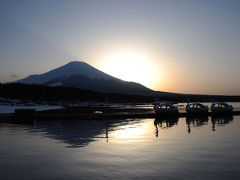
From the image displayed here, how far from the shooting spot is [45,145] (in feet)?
60.7

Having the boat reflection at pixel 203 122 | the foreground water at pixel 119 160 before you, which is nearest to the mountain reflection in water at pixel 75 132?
the foreground water at pixel 119 160

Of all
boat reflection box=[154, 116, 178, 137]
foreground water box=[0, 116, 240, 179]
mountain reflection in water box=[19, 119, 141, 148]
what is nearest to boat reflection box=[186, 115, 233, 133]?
boat reflection box=[154, 116, 178, 137]

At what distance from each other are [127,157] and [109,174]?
3297mm

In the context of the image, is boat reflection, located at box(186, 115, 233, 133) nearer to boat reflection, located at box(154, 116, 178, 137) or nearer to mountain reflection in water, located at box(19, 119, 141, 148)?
boat reflection, located at box(154, 116, 178, 137)

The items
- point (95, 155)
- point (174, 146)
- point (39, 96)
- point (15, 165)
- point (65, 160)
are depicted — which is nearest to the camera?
point (15, 165)

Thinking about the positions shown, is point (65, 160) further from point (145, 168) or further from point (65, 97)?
point (65, 97)

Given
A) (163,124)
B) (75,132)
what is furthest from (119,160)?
(163,124)

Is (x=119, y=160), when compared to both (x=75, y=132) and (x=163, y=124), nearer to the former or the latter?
(x=75, y=132)

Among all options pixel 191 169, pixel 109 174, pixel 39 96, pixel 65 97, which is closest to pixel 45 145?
pixel 109 174

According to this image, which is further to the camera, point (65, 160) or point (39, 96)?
point (39, 96)

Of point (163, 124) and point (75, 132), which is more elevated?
point (75, 132)

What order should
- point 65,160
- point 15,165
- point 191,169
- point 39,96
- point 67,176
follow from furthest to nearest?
point 39,96
point 65,160
point 15,165
point 191,169
point 67,176

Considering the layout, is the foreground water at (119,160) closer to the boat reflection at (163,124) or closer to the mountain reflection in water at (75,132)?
the mountain reflection in water at (75,132)

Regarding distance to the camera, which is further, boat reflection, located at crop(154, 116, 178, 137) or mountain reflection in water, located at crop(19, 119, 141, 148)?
boat reflection, located at crop(154, 116, 178, 137)
